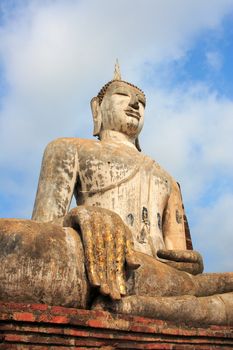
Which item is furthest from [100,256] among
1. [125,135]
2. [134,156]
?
[125,135]

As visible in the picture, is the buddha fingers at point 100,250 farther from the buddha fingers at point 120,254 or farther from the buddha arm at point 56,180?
the buddha arm at point 56,180

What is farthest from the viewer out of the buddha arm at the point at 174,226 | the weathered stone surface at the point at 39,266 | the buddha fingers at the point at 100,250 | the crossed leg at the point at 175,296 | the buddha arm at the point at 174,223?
the buddha arm at the point at 174,223

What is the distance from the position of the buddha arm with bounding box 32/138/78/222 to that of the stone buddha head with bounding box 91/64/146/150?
38.1 inches

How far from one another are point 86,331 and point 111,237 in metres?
1.02

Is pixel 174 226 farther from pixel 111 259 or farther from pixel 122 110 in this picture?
pixel 111 259

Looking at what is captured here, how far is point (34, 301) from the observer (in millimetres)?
4734

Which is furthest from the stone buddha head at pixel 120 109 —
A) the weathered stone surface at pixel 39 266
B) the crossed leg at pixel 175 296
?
the weathered stone surface at pixel 39 266

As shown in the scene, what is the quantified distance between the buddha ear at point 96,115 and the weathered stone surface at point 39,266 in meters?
3.39

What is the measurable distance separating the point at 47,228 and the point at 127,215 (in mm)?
2111

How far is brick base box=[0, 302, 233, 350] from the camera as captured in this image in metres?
4.32

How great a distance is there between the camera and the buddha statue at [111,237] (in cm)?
484

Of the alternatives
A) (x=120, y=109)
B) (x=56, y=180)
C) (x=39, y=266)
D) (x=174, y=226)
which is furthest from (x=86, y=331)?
(x=120, y=109)

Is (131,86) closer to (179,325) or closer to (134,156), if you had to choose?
(134,156)

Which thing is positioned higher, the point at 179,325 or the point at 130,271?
the point at 130,271
